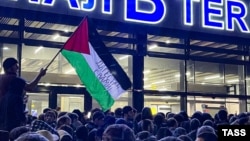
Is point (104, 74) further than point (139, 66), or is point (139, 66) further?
point (139, 66)

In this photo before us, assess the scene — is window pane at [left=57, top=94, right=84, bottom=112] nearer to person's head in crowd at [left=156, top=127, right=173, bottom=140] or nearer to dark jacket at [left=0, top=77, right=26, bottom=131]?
person's head in crowd at [left=156, top=127, right=173, bottom=140]

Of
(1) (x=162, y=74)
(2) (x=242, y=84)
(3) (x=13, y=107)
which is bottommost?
(3) (x=13, y=107)

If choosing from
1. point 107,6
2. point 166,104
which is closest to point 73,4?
point 107,6

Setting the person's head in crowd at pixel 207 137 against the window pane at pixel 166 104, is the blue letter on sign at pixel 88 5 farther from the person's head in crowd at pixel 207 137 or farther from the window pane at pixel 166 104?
the person's head in crowd at pixel 207 137

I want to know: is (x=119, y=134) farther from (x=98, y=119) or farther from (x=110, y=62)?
(x=98, y=119)

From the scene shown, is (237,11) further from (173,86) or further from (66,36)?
(66,36)

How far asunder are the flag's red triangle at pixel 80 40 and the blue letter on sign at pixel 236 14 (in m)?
8.04

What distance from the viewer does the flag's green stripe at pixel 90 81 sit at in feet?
19.3

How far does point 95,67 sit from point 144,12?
6224mm

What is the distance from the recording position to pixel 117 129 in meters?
3.64

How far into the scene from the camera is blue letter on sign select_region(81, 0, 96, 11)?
11211 mm

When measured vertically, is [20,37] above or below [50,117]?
above

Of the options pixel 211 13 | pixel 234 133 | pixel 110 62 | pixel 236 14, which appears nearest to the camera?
pixel 234 133

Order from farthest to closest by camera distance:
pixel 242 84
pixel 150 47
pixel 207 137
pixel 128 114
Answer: pixel 242 84 → pixel 150 47 → pixel 128 114 → pixel 207 137
